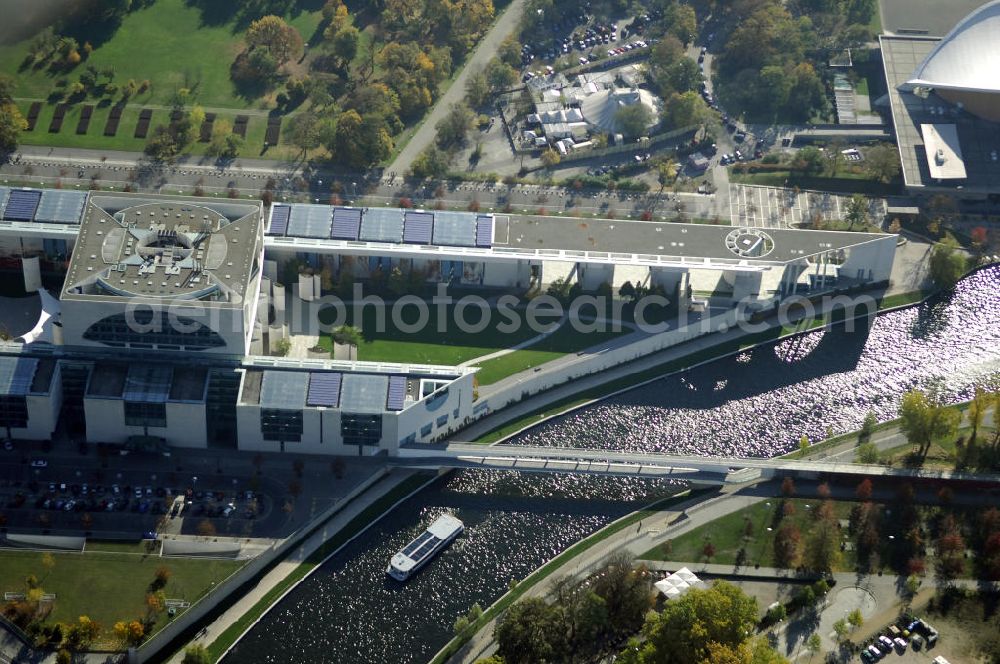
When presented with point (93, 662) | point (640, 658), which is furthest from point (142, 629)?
point (640, 658)

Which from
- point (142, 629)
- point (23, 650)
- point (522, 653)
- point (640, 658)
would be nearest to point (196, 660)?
point (142, 629)

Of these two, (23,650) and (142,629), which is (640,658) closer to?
(142,629)

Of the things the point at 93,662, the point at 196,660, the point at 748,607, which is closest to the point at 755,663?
the point at 748,607

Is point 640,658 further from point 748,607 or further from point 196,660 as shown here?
point 196,660

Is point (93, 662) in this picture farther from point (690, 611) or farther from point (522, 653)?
point (690, 611)

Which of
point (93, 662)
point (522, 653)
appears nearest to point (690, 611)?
point (522, 653)

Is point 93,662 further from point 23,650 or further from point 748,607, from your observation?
point 748,607
